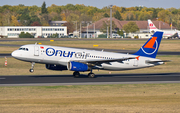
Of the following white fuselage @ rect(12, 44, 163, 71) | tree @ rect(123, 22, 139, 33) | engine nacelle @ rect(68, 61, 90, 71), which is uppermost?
tree @ rect(123, 22, 139, 33)

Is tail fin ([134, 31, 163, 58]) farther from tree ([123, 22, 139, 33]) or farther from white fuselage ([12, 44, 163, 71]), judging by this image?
tree ([123, 22, 139, 33])

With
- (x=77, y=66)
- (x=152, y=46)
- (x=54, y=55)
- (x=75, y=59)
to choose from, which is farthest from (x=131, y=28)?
(x=77, y=66)

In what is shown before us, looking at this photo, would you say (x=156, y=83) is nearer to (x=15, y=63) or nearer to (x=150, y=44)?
(x=150, y=44)

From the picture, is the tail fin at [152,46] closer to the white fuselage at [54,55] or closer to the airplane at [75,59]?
the airplane at [75,59]

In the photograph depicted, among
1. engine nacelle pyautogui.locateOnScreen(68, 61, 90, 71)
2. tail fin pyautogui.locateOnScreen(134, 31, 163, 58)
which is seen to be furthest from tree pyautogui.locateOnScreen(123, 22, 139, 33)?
engine nacelle pyautogui.locateOnScreen(68, 61, 90, 71)

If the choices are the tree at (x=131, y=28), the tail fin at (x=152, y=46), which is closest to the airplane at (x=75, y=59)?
the tail fin at (x=152, y=46)

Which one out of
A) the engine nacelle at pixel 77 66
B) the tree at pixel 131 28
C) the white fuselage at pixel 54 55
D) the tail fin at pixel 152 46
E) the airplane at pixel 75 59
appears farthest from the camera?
the tree at pixel 131 28

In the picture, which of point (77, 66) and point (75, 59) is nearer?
point (77, 66)

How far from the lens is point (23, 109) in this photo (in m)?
20.5

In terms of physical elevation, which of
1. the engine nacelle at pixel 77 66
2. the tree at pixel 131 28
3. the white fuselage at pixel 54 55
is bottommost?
the engine nacelle at pixel 77 66

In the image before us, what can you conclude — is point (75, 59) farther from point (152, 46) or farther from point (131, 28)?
point (131, 28)

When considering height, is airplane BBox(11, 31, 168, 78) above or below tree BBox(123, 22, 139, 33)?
below

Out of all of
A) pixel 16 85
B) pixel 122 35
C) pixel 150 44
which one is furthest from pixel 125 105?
pixel 122 35

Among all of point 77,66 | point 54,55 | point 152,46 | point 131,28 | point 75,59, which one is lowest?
point 77,66
